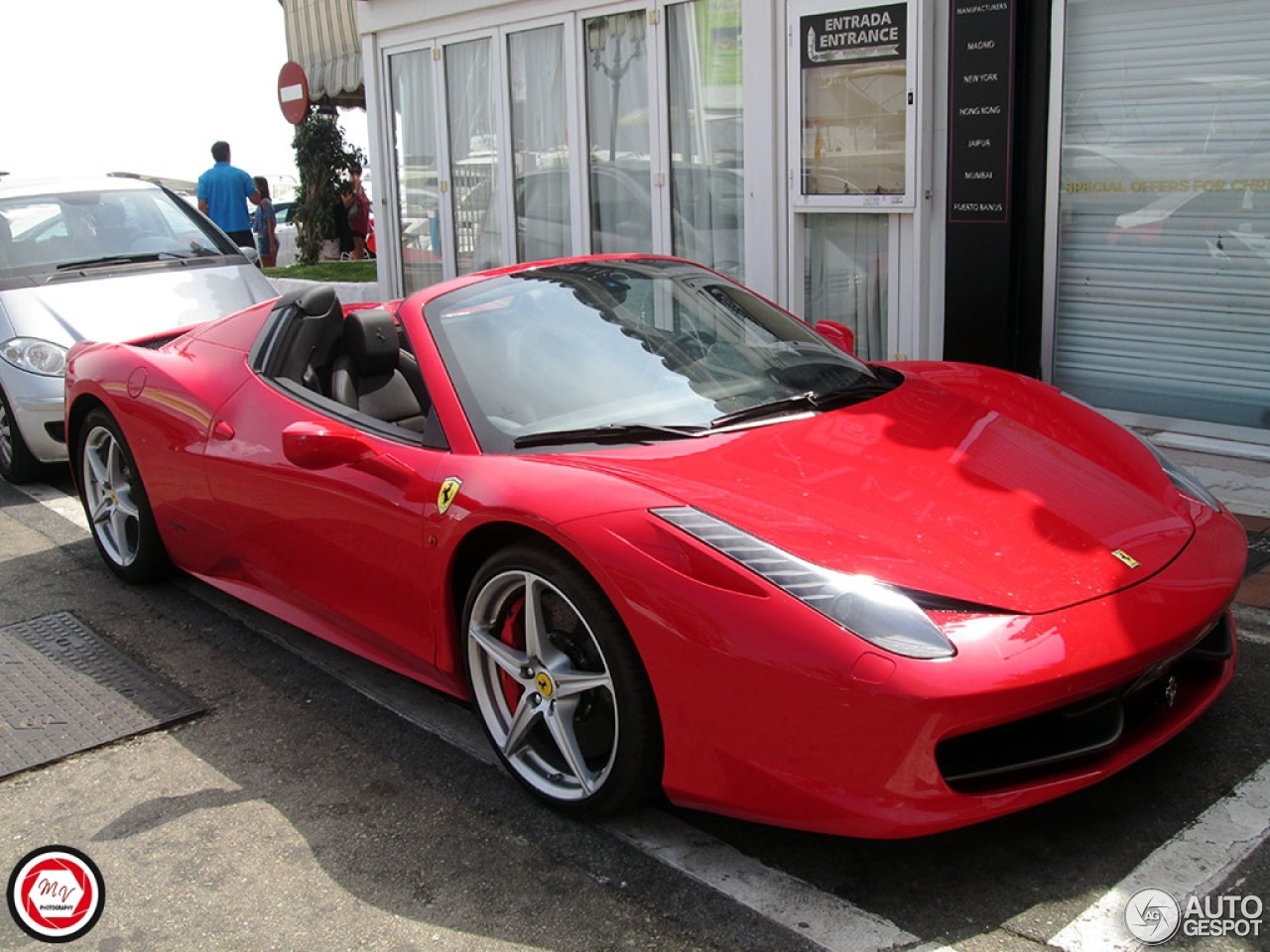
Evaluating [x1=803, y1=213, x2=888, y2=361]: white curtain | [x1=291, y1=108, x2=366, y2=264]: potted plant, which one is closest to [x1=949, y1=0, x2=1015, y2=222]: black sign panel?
[x1=803, y1=213, x2=888, y2=361]: white curtain

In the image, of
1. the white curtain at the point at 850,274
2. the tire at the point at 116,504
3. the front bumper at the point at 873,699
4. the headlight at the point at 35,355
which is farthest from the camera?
the white curtain at the point at 850,274

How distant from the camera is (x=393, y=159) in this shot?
1210 centimetres

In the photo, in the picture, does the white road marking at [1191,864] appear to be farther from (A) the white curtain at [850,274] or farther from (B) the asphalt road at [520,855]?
(A) the white curtain at [850,274]

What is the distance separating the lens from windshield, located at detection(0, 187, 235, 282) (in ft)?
24.7

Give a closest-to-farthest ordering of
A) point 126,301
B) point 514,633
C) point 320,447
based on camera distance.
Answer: point 514,633 → point 320,447 → point 126,301

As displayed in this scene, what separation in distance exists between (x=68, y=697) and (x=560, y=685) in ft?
6.39

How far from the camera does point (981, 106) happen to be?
7102 mm

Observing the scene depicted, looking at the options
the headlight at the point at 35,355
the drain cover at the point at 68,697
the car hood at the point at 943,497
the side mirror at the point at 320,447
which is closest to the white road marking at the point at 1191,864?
the car hood at the point at 943,497

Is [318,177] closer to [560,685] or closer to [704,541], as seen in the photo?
[560,685]

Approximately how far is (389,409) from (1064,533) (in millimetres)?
2280

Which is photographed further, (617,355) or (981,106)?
(981,106)

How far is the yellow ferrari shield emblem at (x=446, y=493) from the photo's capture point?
3414 millimetres

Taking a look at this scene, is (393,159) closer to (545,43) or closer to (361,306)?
(545,43)

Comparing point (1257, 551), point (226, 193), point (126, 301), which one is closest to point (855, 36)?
point (1257, 551)
